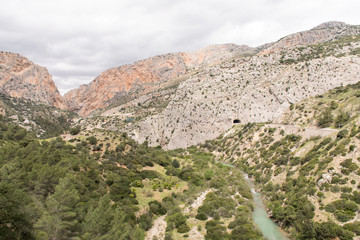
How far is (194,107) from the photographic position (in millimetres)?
95062

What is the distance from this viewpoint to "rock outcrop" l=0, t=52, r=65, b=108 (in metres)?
154

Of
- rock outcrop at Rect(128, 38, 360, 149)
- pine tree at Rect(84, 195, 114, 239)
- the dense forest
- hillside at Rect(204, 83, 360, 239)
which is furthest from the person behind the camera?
rock outcrop at Rect(128, 38, 360, 149)

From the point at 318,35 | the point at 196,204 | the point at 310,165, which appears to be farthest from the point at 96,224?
the point at 318,35

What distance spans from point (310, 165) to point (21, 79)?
657ft

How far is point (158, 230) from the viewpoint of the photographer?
95.4 ft

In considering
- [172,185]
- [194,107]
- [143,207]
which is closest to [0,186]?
[143,207]

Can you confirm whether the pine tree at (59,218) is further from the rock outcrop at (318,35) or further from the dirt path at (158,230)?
the rock outcrop at (318,35)

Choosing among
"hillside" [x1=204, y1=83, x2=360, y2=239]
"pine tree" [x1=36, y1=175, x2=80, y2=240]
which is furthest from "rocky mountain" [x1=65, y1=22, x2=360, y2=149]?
"pine tree" [x1=36, y1=175, x2=80, y2=240]

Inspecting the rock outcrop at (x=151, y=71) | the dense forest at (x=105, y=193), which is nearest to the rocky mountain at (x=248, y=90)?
the dense forest at (x=105, y=193)

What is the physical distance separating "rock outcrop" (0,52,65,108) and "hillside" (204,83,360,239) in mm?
172130

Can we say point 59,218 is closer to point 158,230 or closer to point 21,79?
point 158,230

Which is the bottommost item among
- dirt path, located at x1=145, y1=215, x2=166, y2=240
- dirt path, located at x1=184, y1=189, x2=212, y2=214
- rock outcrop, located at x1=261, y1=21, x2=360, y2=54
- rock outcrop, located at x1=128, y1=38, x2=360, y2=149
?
dirt path, located at x1=184, y1=189, x2=212, y2=214

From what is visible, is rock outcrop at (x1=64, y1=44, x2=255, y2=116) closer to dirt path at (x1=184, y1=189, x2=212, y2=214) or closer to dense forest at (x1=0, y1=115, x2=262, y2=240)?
dense forest at (x1=0, y1=115, x2=262, y2=240)

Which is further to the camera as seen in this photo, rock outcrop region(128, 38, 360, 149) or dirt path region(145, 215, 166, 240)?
rock outcrop region(128, 38, 360, 149)
